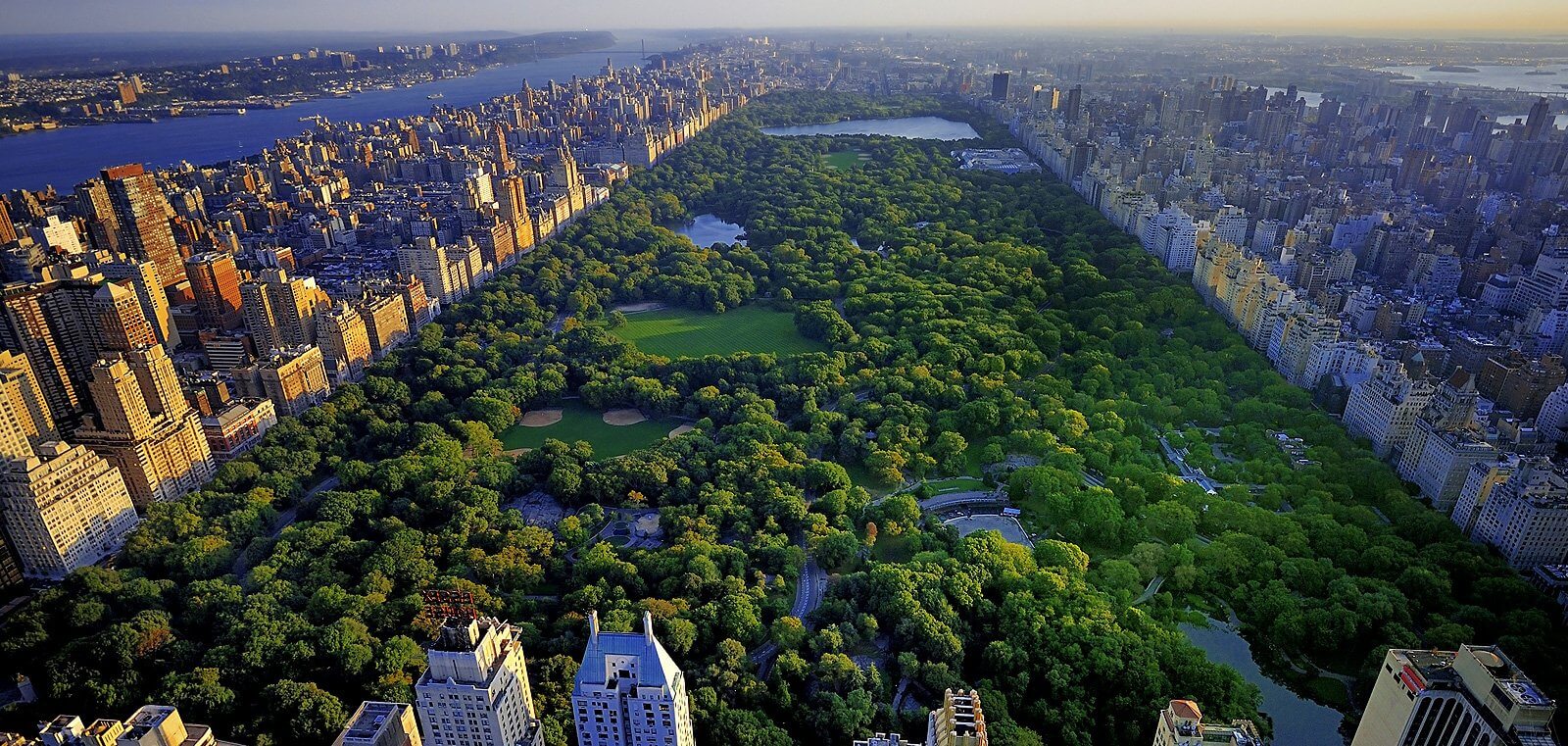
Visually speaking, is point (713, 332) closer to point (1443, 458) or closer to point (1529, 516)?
point (1443, 458)

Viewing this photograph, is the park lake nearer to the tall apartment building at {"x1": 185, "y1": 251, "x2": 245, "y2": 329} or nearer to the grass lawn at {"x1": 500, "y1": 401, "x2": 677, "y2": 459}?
the grass lawn at {"x1": 500, "y1": 401, "x2": 677, "y2": 459}

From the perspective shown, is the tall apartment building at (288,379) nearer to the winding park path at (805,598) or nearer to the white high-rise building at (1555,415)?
the winding park path at (805,598)

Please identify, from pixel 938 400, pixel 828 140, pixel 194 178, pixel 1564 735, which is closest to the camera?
pixel 1564 735

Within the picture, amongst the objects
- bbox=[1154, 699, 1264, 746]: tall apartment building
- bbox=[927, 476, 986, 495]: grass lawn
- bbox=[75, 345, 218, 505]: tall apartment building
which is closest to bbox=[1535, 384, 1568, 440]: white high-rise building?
bbox=[927, 476, 986, 495]: grass lawn

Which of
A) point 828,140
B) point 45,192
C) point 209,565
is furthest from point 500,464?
point 828,140

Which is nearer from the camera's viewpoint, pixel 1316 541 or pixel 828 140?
pixel 1316 541

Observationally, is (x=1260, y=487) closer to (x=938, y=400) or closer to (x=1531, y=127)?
(x=938, y=400)

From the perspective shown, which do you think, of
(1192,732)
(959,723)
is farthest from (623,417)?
(1192,732)
